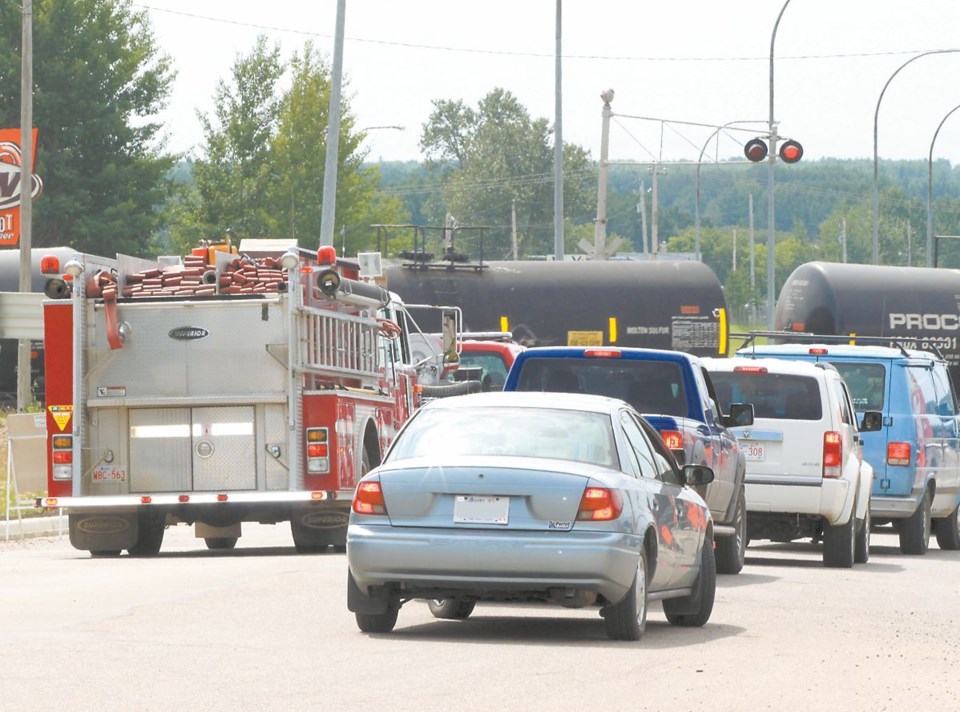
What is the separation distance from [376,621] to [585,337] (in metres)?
28.8

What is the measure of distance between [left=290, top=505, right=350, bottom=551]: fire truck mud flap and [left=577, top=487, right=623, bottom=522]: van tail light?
8.24 meters

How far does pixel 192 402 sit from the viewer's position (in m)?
18.6

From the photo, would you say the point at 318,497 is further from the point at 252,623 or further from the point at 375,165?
the point at 375,165

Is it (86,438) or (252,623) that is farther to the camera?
(86,438)

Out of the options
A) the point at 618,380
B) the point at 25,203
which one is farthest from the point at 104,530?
the point at 25,203

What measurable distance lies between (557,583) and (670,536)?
1350 millimetres

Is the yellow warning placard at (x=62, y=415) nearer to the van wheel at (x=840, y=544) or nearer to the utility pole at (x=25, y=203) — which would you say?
the van wheel at (x=840, y=544)

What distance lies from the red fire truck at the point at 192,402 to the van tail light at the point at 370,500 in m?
7.05

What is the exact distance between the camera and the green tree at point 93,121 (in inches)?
2391

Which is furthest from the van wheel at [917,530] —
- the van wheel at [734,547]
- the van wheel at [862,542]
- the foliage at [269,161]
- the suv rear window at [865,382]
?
the foliage at [269,161]

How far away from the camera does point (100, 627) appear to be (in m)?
12.1

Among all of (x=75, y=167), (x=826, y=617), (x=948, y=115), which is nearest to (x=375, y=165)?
(x=75, y=167)

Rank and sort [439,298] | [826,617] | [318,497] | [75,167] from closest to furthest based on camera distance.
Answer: [826,617]
[318,497]
[439,298]
[75,167]

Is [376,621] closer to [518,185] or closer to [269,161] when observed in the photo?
[269,161]
